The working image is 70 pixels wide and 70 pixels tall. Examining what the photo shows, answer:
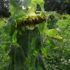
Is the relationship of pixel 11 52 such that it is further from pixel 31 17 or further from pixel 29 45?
pixel 31 17

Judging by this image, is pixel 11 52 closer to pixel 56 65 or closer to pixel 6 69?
pixel 6 69

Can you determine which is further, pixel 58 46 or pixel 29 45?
pixel 58 46

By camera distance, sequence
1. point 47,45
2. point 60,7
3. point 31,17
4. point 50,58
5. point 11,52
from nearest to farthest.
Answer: point 31,17 < point 11,52 < point 47,45 < point 50,58 < point 60,7

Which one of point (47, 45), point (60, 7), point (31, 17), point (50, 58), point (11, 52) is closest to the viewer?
point (31, 17)

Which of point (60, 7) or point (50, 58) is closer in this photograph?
point (50, 58)

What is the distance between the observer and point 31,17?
16.0ft

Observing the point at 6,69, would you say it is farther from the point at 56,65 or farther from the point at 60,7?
the point at 60,7

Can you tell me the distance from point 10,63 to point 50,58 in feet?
3.60

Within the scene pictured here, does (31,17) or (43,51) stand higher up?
(31,17)

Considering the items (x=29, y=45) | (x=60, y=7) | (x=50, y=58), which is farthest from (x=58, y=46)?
(x=60, y=7)

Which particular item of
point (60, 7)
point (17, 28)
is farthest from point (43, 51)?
point (60, 7)

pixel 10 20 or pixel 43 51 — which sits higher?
pixel 10 20

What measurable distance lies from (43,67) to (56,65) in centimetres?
97

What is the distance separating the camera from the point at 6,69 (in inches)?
206
